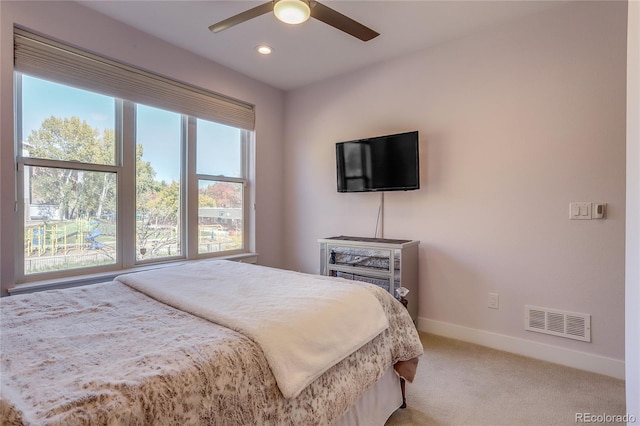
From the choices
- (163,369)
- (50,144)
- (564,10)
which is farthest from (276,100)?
(163,369)

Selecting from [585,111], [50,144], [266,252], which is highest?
[585,111]

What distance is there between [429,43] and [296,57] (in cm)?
126

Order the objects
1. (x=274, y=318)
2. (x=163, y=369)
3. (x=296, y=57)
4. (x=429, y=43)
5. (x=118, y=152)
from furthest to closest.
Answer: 1. (x=296, y=57)
2. (x=429, y=43)
3. (x=118, y=152)
4. (x=274, y=318)
5. (x=163, y=369)

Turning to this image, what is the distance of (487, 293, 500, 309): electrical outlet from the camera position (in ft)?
8.80

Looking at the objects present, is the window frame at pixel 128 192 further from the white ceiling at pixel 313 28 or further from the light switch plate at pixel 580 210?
the light switch plate at pixel 580 210

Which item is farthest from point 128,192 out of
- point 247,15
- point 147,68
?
point 247,15

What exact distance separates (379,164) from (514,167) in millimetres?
1135

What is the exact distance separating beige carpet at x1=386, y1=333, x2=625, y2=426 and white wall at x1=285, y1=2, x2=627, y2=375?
0.26 metres

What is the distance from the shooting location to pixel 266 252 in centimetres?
395

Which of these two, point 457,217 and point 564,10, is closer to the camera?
point 564,10

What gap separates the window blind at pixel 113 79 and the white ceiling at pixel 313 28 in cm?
37

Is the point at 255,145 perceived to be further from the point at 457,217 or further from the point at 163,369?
the point at 163,369

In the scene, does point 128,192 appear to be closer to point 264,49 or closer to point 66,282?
point 66,282
